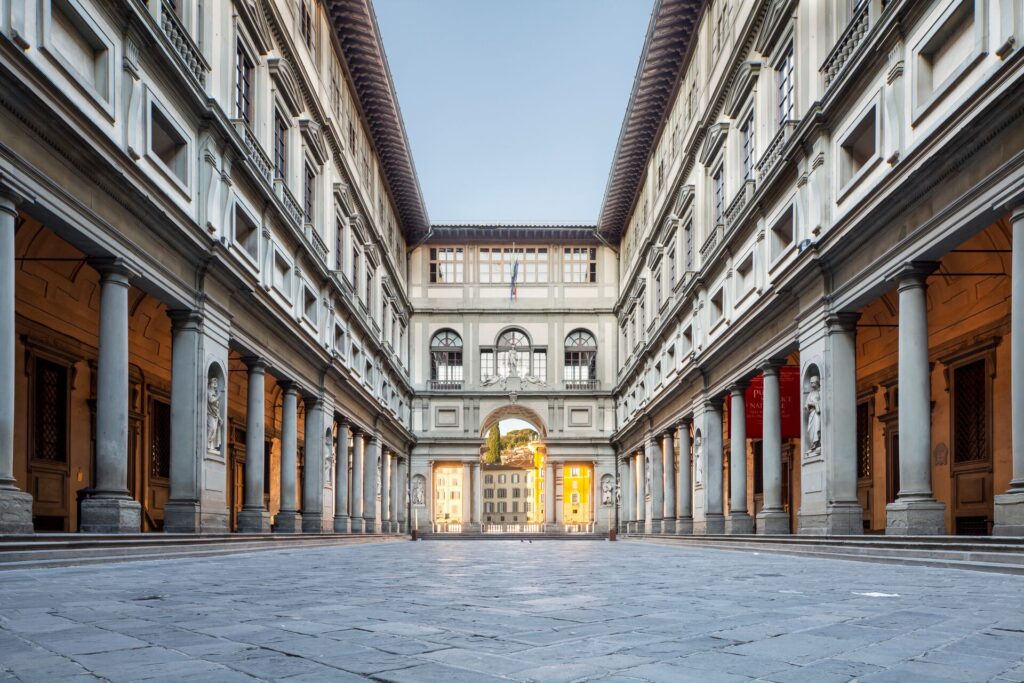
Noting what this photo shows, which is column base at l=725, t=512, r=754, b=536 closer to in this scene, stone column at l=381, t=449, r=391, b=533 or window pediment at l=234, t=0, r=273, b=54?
window pediment at l=234, t=0, r=273, b=54

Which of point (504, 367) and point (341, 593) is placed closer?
point (341, 593)

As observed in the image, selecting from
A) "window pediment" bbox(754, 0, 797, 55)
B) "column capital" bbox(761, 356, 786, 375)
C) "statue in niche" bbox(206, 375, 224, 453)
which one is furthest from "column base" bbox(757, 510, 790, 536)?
"statue in niche" bbox(206, 375, 224, 453)

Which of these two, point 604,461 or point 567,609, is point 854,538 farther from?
point 604,461

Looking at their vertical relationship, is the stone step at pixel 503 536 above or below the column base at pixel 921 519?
below

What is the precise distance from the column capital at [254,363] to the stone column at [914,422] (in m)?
15.0

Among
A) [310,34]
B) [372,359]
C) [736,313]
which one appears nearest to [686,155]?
[736,313]

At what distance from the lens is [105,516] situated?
1458 cm

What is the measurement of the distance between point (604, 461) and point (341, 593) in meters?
47.9

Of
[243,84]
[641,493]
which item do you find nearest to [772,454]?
[243,84]

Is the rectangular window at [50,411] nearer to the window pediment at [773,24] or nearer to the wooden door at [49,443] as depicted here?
the wooden door at [49,443]

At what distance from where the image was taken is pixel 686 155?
33.0 m

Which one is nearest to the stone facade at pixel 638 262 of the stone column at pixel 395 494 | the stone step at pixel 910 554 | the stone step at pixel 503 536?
the stone step at pixel 910 554

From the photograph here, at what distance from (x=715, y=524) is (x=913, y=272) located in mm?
15470

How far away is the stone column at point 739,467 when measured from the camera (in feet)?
86.3
